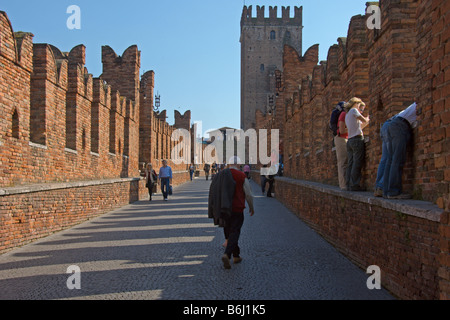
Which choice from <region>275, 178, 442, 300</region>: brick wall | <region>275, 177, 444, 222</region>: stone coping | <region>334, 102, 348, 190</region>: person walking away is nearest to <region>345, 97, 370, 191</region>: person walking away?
<region>275, 178, 442, 300</region>: brick wall

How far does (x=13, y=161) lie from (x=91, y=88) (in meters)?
6.36

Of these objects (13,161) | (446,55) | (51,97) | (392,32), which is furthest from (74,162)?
(446,55)

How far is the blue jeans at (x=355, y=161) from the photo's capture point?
7.96 metres

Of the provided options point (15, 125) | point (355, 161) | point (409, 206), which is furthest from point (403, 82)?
point (15, 125)

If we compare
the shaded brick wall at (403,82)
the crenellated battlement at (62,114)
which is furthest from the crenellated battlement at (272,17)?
the shaded brick wall at (403,82)

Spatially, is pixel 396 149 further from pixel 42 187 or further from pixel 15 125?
pixel 15 125

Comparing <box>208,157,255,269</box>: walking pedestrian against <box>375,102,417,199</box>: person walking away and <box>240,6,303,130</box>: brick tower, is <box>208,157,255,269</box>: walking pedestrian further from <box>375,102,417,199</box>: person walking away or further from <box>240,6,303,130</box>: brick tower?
<box>240,6,303,130</box>: brick tower

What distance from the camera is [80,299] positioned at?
514 centimetres

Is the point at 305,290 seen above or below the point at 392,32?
below

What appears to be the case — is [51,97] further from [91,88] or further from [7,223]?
[7,223]

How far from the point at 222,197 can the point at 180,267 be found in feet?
3.86

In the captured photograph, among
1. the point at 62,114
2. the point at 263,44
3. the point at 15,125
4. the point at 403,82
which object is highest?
the point at 263,44

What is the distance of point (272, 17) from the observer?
77.4 metres

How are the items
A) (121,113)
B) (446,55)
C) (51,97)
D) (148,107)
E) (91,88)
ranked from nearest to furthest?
(446,55), (51,97), (91,88), (121,113), (148,107)
